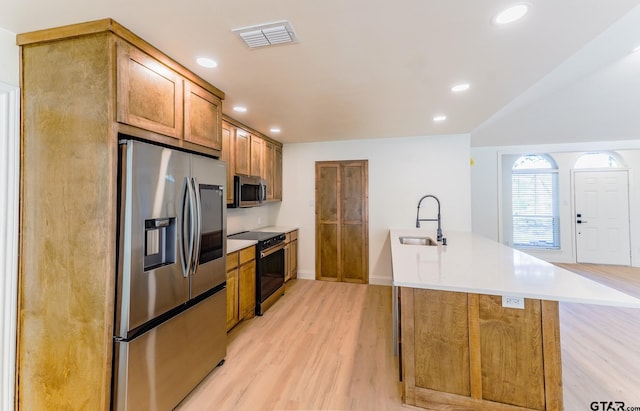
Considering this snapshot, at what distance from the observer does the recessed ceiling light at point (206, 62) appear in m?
1.90

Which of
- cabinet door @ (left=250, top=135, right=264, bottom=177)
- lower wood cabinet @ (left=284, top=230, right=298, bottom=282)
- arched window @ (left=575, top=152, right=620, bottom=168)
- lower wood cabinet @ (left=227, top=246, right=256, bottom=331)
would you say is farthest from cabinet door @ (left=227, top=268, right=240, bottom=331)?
arched window @ (left=575, top=152, right=620, bottom=168)

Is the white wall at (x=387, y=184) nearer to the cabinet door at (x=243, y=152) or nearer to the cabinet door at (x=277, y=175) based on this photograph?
the cabinet door at (x=277, y=175)

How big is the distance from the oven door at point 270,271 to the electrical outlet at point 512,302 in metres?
2.44

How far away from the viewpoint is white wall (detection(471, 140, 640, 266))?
5.28 m

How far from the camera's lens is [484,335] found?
1722 millimetres

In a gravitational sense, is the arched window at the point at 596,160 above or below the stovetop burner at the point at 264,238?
above

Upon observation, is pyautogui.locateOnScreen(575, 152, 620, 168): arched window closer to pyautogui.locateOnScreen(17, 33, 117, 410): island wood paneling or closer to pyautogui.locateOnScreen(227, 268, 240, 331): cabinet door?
pyautogui.locateOnScreen(227, 268, 240, 331): cabinet door

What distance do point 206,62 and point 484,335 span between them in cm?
270

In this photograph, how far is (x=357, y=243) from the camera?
460 centimetres

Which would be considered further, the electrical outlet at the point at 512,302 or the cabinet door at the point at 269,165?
the cabinet door at the point at 269,165

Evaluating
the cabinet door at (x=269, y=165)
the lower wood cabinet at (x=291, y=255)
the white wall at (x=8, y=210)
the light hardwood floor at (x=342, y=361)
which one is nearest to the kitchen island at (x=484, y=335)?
the light hardwood floor at (x=342, y=361)

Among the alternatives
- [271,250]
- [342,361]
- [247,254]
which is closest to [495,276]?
[342,361]

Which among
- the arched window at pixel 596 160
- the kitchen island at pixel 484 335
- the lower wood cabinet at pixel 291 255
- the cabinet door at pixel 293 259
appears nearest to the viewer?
the kitchen island at pixel 484 335

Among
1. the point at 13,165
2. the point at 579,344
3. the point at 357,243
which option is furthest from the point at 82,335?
the point at 579,344
